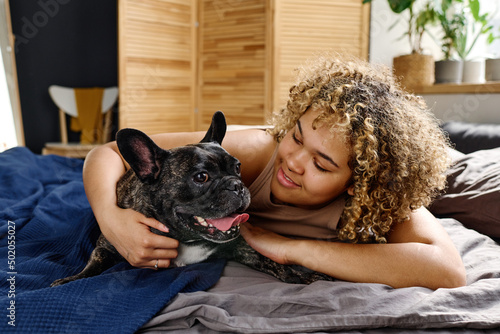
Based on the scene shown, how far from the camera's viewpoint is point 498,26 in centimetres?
357

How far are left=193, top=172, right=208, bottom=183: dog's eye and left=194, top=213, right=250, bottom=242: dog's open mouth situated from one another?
0.33 ft

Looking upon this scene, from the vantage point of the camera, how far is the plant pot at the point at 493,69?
3041mm

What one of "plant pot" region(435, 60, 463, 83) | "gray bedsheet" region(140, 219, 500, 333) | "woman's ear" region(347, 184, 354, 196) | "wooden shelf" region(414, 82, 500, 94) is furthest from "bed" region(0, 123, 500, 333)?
"plant pot" region(435, 60, 463, 83)

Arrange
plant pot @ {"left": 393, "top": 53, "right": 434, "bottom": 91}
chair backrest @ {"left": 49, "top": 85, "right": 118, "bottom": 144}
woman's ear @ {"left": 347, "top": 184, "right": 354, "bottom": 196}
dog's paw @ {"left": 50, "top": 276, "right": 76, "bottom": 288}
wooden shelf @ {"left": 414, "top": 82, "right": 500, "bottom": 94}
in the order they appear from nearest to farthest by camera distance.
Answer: dog's paw @ {"left": 50, "top": 276, "right": 76, "bottom": 288}
woman's ear @ {"left": 347, "top": 184, "right": 354, "bottom": 196}
wooden shelf @ {"left": 414, "top": 82, "right": 500, "bottom": 94}
plant pot @ {"left": 393, "top": 53, "right": 434, "bottom": 91}
chair backrest @ {"left": 49, "top": 85, "right": 118, "bottom": 144}

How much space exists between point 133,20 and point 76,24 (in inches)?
54.9

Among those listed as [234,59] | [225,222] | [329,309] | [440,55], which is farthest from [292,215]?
[234,59]

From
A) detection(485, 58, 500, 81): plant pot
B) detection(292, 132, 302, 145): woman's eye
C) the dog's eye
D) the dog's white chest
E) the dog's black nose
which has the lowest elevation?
the dog's white chest

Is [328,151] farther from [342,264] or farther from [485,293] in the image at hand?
[485,293]

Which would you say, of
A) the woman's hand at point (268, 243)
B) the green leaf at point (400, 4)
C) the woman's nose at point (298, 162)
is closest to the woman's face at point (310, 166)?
the woman's nose at point (298, 162)

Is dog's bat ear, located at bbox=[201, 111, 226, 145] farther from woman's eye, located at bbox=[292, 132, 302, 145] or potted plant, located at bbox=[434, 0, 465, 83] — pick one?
potted plant, located at bbox=[434, 0, 465, 83]

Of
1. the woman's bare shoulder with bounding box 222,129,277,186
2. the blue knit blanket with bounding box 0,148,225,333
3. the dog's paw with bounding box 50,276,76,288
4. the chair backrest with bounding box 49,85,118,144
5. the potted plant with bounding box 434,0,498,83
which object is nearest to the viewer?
the blue knit blanket with bounding box 0,148,225,333

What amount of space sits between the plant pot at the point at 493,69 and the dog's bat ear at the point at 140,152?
105 inches

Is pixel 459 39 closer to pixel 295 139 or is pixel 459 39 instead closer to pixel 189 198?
pixel 295 139

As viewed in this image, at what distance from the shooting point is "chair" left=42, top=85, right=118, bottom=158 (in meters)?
5.30
